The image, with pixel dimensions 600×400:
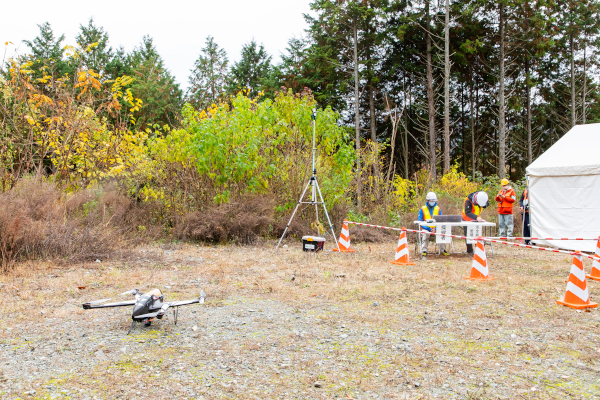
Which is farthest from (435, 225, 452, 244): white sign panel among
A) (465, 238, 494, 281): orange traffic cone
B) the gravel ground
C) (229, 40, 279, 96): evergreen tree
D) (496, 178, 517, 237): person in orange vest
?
(229, 40, 279, 96): evergreen tree

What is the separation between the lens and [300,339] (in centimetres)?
436

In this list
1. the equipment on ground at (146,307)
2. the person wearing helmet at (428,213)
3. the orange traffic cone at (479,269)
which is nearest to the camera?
the equipment on ground at (146,307)

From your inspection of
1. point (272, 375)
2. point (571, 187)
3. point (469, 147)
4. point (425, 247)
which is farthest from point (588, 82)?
point (272, 375)

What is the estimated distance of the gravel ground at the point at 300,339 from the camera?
3.29 metres

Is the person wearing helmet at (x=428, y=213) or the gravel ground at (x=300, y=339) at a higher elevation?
the person wearing helmet at (x=428, y=213)

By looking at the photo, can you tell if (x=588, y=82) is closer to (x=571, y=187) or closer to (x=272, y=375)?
(x=571, y=187)

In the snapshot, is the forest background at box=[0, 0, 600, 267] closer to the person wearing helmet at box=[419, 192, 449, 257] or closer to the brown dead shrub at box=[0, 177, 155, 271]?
the brown dead shrub at box=[0, 177, 155, 271]

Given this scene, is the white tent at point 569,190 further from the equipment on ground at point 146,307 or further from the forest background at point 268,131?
the equipment on ground at point 146,307

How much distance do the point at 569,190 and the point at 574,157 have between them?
2.96ft

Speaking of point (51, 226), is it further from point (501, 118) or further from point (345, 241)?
point (501, 118)

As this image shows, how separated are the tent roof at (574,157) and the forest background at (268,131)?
3.32m

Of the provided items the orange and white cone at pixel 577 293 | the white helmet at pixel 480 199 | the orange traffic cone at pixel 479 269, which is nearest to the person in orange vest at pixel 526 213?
the white helmet at pixel 480 199

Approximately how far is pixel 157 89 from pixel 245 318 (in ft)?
97.1

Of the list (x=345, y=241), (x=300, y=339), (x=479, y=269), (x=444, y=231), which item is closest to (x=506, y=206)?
(x=444, y=231)
